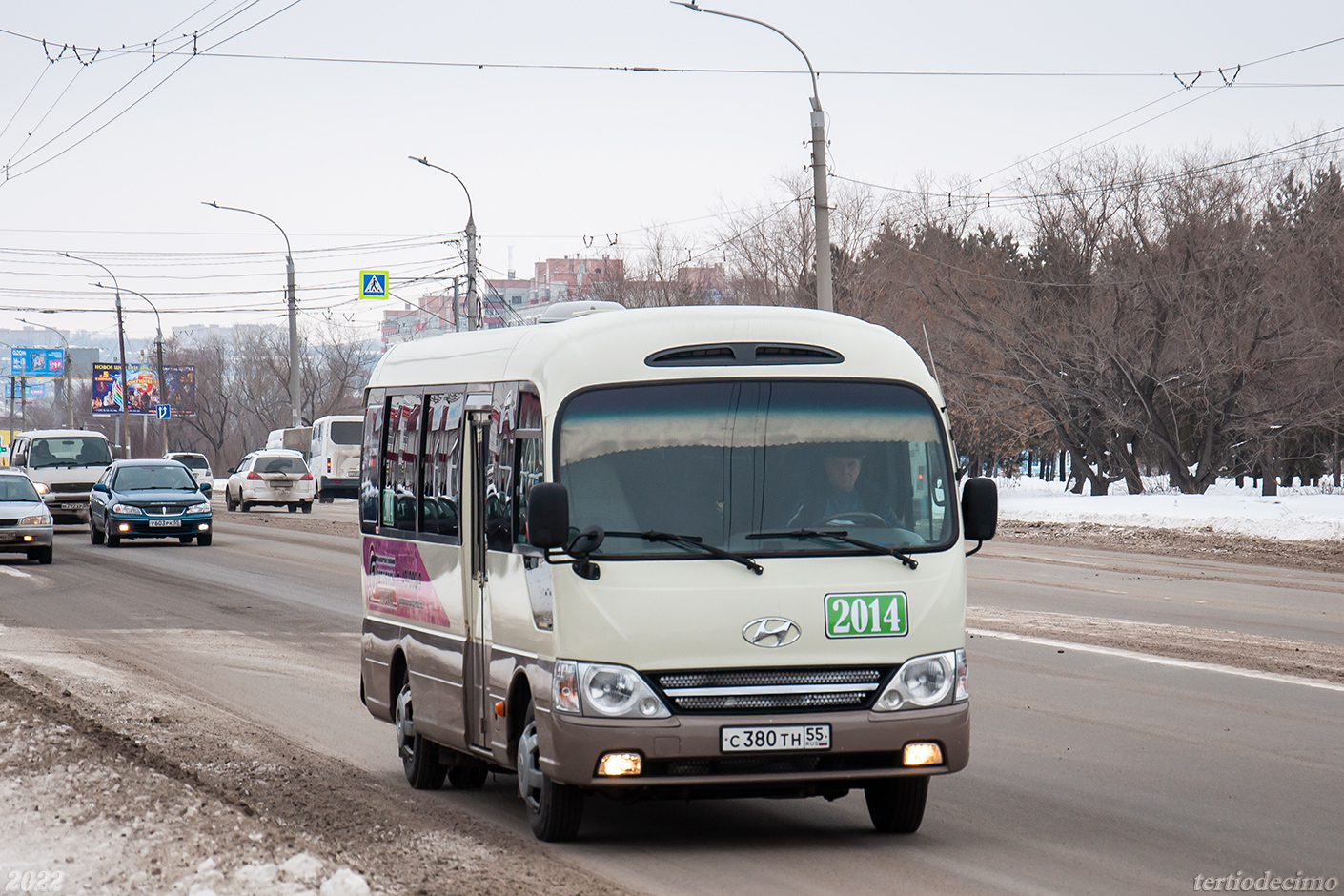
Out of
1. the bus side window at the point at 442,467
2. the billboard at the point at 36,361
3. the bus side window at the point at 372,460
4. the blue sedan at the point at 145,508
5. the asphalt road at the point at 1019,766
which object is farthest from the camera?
the billboard at the point at 36,361

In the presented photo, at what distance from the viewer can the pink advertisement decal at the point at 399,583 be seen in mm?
8211

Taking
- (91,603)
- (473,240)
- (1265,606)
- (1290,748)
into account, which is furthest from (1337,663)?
(473,240)

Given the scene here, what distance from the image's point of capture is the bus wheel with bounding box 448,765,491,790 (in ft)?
27.1

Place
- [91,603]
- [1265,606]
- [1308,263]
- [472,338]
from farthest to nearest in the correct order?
[1308,263] < [91,603] < [1265,606] < [472,338]

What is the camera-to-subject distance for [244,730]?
10.0 m

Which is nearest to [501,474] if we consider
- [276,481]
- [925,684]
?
[925,684]

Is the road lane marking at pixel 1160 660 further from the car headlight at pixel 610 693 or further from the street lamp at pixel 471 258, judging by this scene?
the street lamp at pixel 471 258

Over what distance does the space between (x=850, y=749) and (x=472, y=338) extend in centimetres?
302

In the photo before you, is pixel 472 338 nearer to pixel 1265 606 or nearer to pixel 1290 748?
pixel 1290 748

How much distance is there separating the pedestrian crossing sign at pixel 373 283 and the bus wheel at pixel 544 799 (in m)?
46.1

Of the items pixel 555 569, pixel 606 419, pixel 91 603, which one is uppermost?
pixel 606 419

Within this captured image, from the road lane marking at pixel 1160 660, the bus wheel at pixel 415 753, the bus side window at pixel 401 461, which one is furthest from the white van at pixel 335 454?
the bus wheel at pixel 415 753

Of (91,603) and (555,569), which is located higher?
(555,569)

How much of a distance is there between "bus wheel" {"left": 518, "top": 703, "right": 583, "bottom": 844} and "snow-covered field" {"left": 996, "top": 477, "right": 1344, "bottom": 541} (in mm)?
22479
